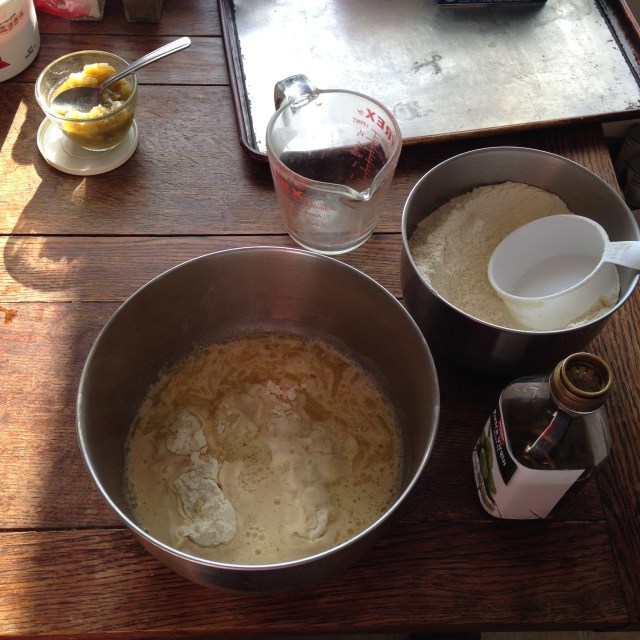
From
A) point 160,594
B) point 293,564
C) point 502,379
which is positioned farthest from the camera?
point 502,379

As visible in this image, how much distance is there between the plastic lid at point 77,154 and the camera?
99 centimetres

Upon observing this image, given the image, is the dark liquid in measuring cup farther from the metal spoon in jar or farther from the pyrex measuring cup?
the metal spoon in jar

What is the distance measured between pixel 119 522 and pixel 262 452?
0.54ft

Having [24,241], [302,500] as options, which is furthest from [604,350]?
[24,241]

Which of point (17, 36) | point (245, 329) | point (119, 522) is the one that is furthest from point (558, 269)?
point (17, 36)

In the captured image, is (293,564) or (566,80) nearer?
(293,564)

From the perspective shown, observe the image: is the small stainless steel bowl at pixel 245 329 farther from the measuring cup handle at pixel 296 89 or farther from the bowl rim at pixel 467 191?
the measuring cup handle at pixel 296 89

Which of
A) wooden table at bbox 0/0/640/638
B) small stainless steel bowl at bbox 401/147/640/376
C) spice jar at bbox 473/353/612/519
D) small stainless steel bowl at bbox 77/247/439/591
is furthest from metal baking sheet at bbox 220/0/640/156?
spice jar at bbox 473/353/612/519

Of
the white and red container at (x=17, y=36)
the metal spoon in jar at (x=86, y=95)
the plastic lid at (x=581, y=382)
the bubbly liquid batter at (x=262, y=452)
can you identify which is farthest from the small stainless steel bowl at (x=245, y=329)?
the white and red container at (x=17, y=36)

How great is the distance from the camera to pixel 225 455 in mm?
781

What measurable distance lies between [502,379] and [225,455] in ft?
1.07

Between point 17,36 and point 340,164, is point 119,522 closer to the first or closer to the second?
point 340,164

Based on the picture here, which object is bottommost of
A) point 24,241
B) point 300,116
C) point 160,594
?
point 160,594

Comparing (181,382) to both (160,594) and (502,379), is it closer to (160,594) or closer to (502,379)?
(160,594)
